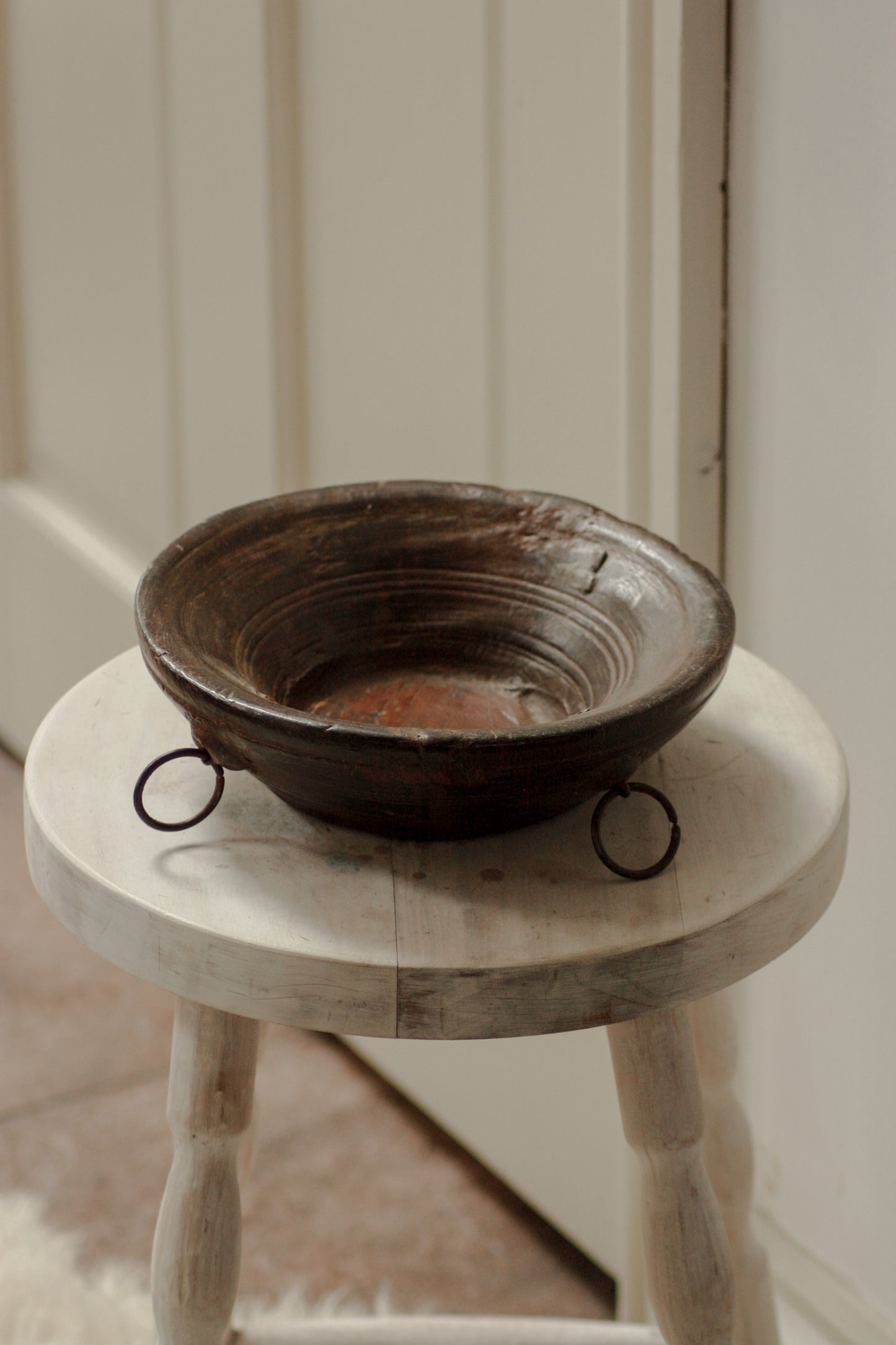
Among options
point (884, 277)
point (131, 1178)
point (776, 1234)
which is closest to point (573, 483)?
point (884, 277)

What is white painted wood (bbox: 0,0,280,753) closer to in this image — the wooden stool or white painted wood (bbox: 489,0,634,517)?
white painted wood (bbox: 489,0,634,517)

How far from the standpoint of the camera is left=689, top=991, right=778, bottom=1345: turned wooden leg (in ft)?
2.30

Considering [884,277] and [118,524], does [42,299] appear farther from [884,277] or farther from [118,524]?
[884,277]

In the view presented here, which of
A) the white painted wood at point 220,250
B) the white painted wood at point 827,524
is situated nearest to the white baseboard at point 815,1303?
the white painted wood at point 827,524

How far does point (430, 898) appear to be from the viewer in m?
0.53

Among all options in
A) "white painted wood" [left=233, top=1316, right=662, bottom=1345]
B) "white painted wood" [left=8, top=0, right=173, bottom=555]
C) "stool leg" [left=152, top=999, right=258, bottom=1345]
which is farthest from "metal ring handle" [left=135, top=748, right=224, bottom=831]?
"white painted wood" [left=8, top=0, right=173, bottom=555]

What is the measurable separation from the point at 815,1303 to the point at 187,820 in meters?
0.63

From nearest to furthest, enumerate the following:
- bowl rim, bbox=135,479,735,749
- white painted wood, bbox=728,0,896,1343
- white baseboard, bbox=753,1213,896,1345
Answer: bowl rim, bbox=135,479,735,749, white painted wood, bbox=728,0,896,1343, white baseboard, bbox=753,1213,896,1345

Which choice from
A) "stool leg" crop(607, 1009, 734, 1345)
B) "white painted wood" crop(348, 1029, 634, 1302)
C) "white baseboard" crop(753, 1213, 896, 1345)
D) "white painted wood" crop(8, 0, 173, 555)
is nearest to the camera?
"stool leg" crop(607, 1009, 734, 1345)

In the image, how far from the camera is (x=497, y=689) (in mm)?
649

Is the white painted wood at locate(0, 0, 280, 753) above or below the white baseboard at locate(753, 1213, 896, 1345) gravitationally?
above

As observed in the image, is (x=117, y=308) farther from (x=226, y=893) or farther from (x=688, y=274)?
(x=226, y=893)

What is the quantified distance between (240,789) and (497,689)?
0.13 m

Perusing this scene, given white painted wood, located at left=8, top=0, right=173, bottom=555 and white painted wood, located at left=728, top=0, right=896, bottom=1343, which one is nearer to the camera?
white painted wood, located at left=728, top=0, right=896, bottom=1343
